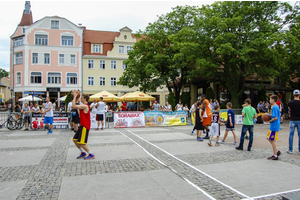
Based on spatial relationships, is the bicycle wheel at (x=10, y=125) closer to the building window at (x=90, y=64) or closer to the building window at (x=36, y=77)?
the building window at (x=36, y=77)

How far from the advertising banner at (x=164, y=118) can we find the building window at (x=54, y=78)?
27.7 metres

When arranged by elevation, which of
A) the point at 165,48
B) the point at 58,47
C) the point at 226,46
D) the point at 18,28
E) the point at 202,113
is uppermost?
the point at 18,28

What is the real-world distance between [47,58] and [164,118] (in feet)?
98.1

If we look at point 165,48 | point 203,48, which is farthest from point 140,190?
point 165,48

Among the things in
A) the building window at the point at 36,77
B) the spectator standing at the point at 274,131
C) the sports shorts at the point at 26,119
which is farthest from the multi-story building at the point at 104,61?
the spectator standing at the point at 274,131

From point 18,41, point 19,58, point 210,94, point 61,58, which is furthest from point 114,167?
point 18,41

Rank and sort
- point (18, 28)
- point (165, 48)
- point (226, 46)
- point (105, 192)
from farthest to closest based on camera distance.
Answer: point (18, 28) → point (165, 48) → point (226, 46) → point (105, 192)

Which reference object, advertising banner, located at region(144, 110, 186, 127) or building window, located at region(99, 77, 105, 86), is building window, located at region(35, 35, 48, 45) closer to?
building window, located at region(99, 77, 105, 86)

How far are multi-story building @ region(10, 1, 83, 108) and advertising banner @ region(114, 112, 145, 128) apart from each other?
26.7 m

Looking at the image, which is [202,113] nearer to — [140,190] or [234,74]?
[140,190]

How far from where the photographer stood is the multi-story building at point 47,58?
38.2 meters

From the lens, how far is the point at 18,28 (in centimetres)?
4188

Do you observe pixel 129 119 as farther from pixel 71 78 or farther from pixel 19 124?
pixel 71 78

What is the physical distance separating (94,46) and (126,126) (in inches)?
1184
